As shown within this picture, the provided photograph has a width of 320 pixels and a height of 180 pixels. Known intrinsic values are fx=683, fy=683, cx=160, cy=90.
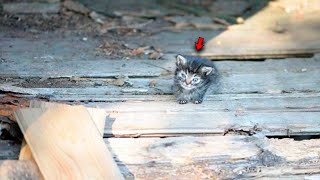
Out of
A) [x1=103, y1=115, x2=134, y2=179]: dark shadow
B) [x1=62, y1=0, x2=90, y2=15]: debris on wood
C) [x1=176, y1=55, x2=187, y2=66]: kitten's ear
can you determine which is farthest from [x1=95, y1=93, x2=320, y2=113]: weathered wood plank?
[x1=62, y1=0, x2=90, y2=15]: debris on wood

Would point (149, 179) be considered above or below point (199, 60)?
below

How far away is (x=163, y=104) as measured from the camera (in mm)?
6535

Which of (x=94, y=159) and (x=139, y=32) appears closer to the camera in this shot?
(x=94, y=159)

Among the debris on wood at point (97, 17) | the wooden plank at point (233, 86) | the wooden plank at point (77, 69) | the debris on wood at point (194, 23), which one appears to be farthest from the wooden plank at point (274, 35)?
the debris on wood at point (97, 17)

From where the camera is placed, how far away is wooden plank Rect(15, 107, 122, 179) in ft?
16.2

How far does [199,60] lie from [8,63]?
2084 mm

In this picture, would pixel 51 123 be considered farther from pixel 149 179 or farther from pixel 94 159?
pixel 149 179

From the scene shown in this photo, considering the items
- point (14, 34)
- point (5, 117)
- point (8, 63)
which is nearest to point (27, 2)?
point (14, 34)

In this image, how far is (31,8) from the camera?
9.81 m

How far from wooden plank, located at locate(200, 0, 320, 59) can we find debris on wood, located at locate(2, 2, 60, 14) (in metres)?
2.48

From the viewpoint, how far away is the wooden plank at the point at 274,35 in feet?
27.8

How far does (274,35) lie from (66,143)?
15.5ft

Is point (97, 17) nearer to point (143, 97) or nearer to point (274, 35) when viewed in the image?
point (274, 35)

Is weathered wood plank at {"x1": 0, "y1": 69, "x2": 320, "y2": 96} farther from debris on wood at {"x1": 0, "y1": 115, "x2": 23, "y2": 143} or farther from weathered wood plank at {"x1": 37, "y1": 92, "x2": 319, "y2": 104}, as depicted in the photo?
debris on wood at {"x1": 0, "y1": 115, "x2": 23, "y2": 143}
